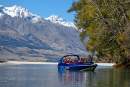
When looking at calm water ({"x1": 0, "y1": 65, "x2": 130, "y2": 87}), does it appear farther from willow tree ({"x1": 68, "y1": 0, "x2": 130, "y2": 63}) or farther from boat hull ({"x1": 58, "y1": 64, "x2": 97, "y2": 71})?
boat hull ({"x1": 58, "y1": 64, "x2": 97, "y2": 71})

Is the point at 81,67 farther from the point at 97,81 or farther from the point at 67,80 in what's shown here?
the point at 97,81

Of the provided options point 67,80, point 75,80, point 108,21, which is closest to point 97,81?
point 67,80

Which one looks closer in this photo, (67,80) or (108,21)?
(67,80)

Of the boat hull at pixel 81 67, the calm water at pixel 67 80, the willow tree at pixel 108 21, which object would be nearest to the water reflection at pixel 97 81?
the calm water at pixel 67 80

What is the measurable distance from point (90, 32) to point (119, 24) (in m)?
14.7

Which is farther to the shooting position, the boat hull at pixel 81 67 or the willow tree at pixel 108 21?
the boat hull at pixel 81 67

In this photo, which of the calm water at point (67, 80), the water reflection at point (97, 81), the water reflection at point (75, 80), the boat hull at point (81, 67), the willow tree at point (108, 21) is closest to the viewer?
the water reflection at point (97, 81)

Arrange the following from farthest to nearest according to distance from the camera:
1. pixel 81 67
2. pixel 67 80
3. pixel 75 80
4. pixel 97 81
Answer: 1. pixel 81 67
2. pixel 75 80
3. pixel 67 80
4. pixel 97 81

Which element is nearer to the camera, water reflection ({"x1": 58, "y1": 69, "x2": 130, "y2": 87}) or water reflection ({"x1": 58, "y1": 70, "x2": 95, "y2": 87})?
water reflection ({"x1": 58, "y1": 69, "x2": 130, "y2": 87})

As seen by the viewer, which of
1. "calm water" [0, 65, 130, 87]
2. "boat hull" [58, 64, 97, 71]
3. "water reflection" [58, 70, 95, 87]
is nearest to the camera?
"calm water" [0, 65, 130, 87]

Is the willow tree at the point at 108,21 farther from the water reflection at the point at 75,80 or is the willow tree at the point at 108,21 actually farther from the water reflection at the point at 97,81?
the water reflection at the point at 75,80

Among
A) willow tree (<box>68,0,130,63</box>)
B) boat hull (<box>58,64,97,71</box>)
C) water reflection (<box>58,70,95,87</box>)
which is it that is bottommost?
water reflection (<box>58,70,95,87</box>)

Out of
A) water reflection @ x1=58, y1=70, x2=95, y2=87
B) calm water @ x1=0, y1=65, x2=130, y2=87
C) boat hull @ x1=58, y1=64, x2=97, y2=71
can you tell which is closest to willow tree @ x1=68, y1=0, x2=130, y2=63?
calm water @ x1=0, y1=65, x2=130, y2=87

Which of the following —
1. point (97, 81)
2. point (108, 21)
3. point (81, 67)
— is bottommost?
point (97, 81)
